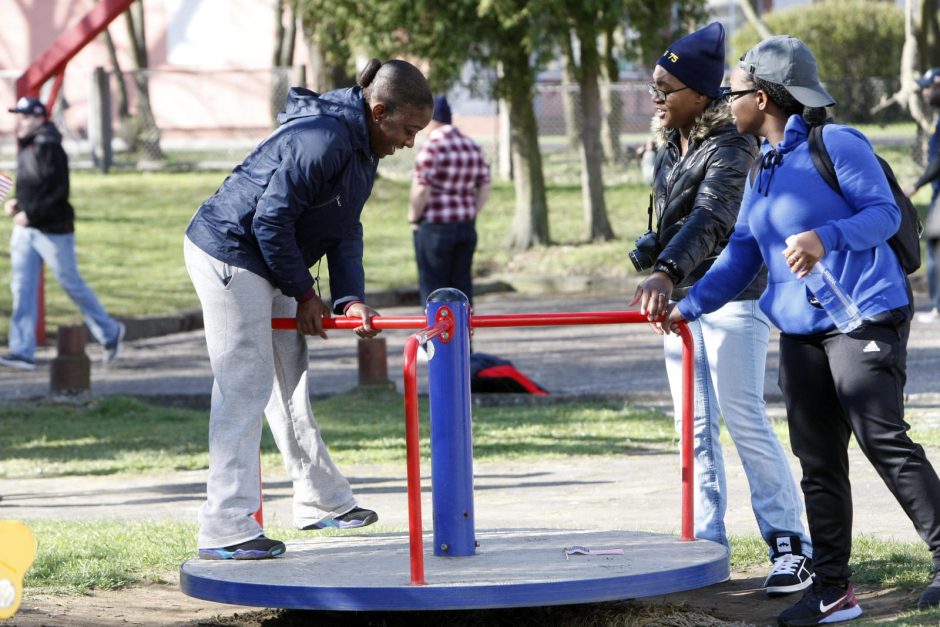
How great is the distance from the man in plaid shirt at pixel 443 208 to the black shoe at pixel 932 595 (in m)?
7.39

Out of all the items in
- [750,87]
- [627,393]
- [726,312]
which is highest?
[750,87]

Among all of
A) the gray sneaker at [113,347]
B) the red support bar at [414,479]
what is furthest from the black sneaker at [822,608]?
the gray sneaker at [113,347]

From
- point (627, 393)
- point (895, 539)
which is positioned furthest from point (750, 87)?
point (627, 393)

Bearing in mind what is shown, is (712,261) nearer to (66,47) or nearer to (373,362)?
(373,362)

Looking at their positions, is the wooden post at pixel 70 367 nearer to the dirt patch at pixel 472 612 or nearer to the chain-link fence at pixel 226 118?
the dirt patch at pixel 472 612

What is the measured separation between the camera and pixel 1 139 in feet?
106

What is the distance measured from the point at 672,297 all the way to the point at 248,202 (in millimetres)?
1658

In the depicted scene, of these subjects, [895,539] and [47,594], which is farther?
[895,539]

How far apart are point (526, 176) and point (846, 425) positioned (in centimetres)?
1689

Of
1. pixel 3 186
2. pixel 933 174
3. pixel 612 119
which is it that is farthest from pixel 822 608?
pixel 612 119

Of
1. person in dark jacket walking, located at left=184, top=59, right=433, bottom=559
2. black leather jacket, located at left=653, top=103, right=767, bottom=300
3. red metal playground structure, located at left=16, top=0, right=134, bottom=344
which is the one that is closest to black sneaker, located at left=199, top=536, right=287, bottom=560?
person in dark jacket walking, located at left=184, top=59, right=433, bottom=559

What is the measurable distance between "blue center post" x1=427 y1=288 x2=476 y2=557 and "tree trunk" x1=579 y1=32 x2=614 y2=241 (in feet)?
55.0

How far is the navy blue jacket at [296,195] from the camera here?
17.3 ft

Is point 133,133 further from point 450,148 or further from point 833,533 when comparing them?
point 833,533
